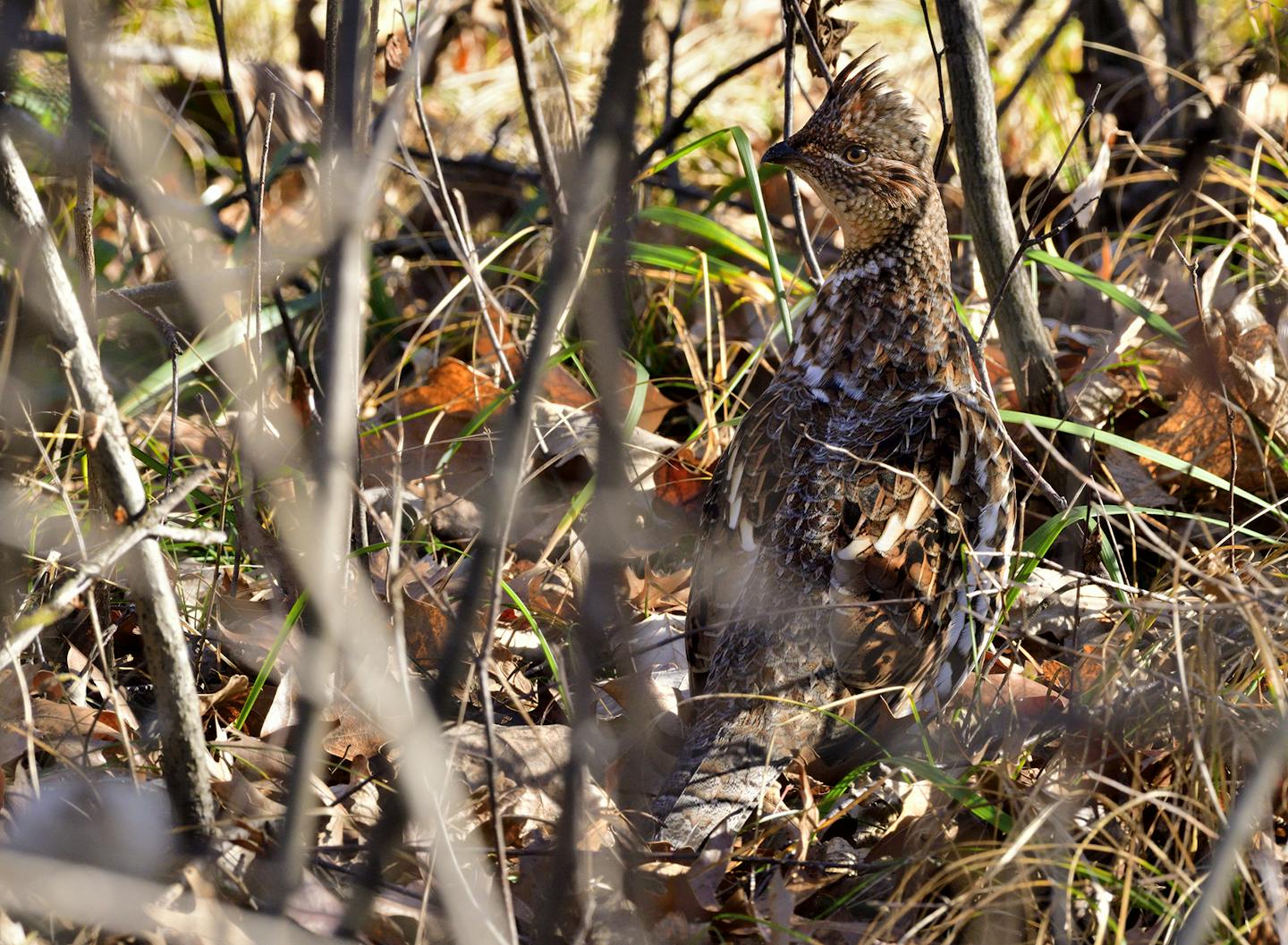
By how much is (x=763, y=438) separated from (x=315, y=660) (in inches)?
65.1

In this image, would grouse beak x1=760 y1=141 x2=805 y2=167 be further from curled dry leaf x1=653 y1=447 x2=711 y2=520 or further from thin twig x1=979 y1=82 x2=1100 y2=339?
curled dry leaf x1=653 y1=447 x2=711 y2=520

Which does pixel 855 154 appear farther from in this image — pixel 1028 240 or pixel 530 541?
pixel 530 541

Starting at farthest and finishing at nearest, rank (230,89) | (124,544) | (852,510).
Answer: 1. (230,89)
2. (852,510)
3. (124,544)

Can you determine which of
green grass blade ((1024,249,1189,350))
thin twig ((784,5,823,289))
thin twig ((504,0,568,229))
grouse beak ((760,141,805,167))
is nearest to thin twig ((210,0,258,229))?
thin twig ((504,0,568,229))

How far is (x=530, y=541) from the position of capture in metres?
3.88

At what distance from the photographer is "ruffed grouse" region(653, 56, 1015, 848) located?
113 inches

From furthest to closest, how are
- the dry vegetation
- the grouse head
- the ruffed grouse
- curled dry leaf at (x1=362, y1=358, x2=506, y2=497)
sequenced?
curled dry leaf at (x1=362, y1=358, x2=506, y2=497), the grouse head, the ruffed grouse, the dry vegetation

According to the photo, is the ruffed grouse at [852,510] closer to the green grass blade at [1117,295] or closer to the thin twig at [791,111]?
the thin twig at [791,111]

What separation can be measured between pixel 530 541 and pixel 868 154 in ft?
4.96

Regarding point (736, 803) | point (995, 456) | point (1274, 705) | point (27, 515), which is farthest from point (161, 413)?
point (1274, 705)

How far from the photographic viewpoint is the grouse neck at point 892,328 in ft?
11.0

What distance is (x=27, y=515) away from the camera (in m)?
3.32

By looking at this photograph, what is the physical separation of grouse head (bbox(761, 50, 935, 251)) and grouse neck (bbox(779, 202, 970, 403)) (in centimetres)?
6

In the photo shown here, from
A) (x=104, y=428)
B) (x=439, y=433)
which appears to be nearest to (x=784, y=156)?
(x=439, y=433)
